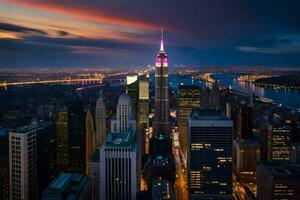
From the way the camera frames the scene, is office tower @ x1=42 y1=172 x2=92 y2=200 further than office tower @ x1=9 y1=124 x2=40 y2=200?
No

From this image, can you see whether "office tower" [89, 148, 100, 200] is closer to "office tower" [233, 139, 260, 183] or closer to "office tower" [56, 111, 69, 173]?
"office tower" [56, 111, 69, 173]

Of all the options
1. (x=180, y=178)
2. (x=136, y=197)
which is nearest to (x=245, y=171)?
(x=180, y=178)

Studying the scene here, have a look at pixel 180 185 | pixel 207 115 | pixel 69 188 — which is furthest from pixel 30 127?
pixel 180 185

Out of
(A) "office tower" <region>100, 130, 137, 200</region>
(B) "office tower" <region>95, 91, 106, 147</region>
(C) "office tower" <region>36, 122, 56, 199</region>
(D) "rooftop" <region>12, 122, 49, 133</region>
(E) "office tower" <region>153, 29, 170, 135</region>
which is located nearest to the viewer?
(A) "office tower" <region>100, 130, 137, 200</region>

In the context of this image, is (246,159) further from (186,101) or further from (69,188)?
(69,188)

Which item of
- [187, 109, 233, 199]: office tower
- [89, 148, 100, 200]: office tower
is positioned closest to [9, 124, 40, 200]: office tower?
[89, 148, 100, 200]: office tower

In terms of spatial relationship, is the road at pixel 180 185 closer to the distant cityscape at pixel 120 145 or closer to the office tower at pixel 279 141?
the distant cityscape at pixel 120 145

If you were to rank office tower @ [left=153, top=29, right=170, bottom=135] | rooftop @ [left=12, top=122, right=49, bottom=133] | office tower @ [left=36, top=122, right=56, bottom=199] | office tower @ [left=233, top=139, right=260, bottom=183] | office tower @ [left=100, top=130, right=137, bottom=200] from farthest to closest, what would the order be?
office tower @ [left=153, top=29, right=170, bottom=135], office tower @ [left=233, top=139, right=260, bottom=183], office tower @ [left=36, top=122, right=56, bottom=199], rooftop @ [left=12, top=122, right=49, bottom=133], office tower @ [left=100, top=130, right=137, bottom=200]
